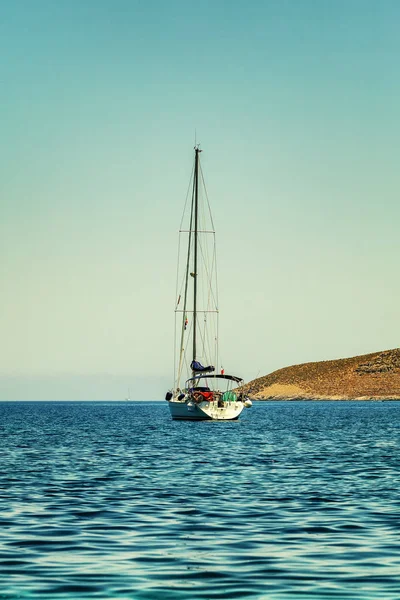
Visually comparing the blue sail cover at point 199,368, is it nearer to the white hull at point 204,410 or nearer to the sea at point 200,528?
the white hull at point 204,410

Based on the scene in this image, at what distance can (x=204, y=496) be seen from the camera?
2923 centimetres

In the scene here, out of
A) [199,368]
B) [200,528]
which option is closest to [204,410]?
[199,368]

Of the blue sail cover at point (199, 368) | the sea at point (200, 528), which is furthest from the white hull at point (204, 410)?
the sea at point (200, 528)

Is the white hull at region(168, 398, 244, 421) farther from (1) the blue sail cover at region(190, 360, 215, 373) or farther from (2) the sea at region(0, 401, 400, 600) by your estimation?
(2) the sea at region(0, 401, 400, 600)

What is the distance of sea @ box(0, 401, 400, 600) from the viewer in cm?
1617

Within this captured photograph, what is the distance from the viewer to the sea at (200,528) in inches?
637

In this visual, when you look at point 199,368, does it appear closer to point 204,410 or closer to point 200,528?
point 204,410

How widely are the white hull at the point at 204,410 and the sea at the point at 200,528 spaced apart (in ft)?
144

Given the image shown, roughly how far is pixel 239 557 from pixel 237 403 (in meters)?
74.4

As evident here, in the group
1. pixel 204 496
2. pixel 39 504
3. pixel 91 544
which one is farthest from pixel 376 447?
pixel 91 544

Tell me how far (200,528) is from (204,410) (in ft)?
219

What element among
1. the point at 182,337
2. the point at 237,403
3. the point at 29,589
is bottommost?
the point at 29,589

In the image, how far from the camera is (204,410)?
293 ft

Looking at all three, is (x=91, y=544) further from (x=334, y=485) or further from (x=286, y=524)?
(x=334, y=485)
